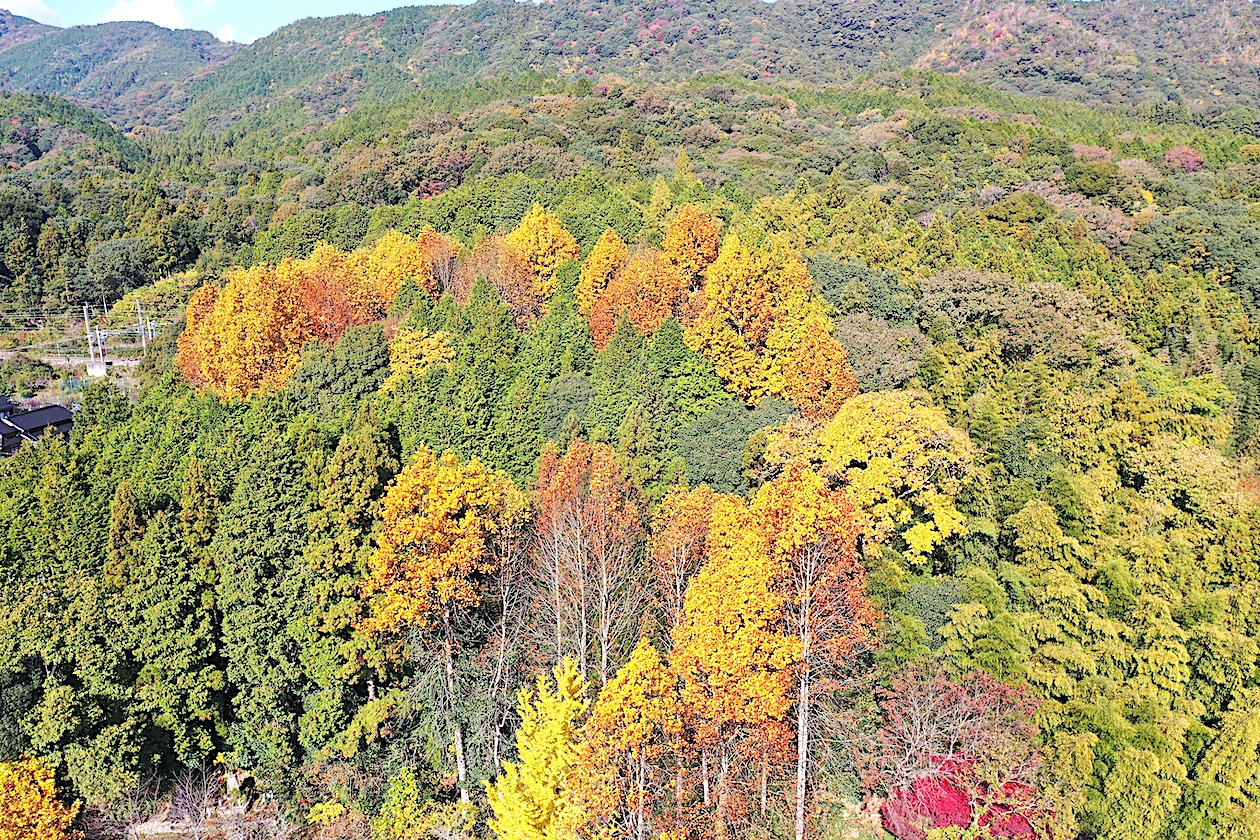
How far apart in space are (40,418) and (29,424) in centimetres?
163

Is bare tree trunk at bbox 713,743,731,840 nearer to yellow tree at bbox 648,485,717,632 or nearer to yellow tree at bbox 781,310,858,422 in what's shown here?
yellow tree at bbox 648,485,717,632

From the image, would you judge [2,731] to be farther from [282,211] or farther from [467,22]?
[467,22]

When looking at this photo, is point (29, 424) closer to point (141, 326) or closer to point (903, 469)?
point (141, 326)

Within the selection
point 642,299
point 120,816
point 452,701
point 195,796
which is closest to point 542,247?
point 642,299

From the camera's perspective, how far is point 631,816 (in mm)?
18969

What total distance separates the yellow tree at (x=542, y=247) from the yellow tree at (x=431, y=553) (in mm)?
21827

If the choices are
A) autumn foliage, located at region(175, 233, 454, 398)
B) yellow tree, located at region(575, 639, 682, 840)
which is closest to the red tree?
yellow tree, located at region(575, 639, 682, 840)

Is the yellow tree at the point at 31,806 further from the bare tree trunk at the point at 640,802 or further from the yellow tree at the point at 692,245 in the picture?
the yellow tree at the point at 692,245

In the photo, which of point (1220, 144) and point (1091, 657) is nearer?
point (1091, 657)

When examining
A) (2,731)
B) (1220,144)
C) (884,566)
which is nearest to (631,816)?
(884,566)

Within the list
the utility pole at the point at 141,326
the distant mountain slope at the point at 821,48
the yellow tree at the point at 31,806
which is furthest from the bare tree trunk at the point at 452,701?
the distant mountain slope at the point at 821,48

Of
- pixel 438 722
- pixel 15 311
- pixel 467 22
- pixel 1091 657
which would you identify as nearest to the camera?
pixel 1091 657

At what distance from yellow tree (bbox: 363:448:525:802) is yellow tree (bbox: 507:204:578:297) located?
21.8 m

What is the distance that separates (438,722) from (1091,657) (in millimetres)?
19685
